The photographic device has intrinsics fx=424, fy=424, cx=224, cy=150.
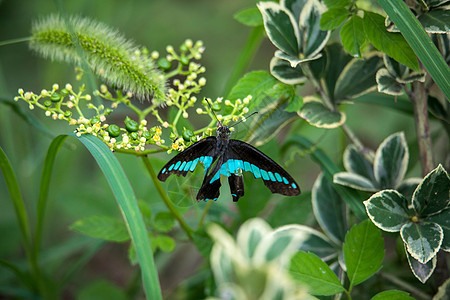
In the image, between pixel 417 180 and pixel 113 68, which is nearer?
pixel 113 68

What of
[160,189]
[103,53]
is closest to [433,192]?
[160,189]

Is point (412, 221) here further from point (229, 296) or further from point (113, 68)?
point (113, 68)

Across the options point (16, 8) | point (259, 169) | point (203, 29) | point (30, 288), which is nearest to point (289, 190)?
point (259, 169)

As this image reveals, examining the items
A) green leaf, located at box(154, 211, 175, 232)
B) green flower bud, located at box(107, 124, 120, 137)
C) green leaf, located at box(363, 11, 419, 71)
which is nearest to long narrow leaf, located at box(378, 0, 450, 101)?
green leaf, located at box(363, 11, 419, 71)

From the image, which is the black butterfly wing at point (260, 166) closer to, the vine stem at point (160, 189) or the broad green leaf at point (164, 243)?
the vine stem at point (160, 189)

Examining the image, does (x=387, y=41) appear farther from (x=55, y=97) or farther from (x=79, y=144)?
(x=79, y=144)

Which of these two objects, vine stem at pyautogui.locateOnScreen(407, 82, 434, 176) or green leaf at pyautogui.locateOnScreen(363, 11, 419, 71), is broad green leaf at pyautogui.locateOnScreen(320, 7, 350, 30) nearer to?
green leaf at pyautogui.locateOnScreen(363, 11, 419, 71)
